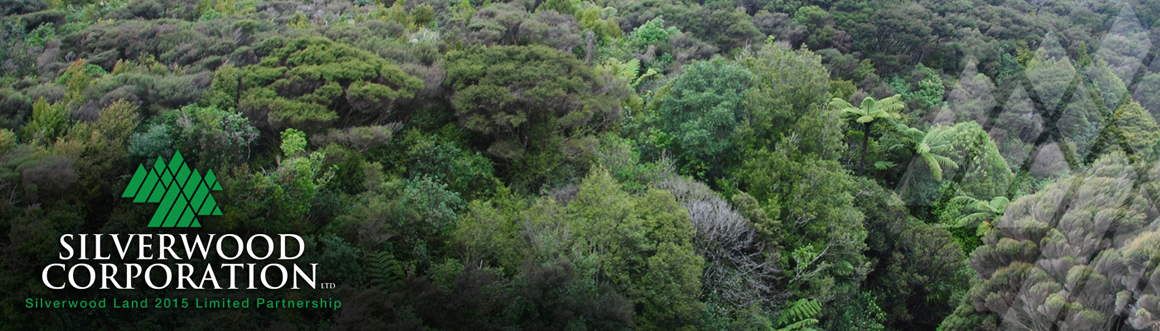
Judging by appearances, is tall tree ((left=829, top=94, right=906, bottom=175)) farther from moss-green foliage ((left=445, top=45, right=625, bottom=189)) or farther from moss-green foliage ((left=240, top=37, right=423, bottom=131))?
moss-green foliage ((left=240, top=37, right=423, bottom=131))

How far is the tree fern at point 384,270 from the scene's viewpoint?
1616 cm

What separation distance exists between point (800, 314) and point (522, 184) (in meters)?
8.71

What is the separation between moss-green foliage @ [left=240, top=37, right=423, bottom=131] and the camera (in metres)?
18.7

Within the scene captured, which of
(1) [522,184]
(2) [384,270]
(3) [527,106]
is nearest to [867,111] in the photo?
(3) [527,106]

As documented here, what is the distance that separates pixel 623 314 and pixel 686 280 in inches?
94.7

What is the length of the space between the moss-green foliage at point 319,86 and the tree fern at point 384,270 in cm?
453

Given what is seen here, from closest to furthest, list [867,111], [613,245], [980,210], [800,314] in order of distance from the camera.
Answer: [613,245]
[800,314]
[867,111]
[980,210]

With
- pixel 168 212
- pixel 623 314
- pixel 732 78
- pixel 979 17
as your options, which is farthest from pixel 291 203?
pixel 979 17

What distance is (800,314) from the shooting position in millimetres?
21297

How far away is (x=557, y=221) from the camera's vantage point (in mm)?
18469

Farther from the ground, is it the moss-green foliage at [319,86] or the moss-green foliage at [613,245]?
the moss-green foliage at [319,86]

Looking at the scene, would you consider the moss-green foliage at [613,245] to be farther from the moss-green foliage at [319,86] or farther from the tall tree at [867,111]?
the tall tree at [867,111]

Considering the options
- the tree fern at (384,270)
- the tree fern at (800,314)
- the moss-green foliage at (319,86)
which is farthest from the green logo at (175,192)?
the tree fern at (800,314)

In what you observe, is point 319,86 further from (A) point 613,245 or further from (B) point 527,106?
(A) point 613,245
